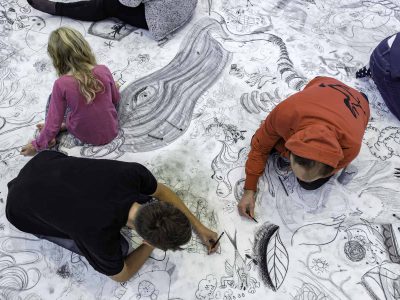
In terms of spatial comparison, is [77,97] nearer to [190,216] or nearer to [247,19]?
[190,216]

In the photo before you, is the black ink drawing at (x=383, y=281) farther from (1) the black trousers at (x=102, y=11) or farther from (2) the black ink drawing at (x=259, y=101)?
(1) the black trousers at (x=102, y=11)

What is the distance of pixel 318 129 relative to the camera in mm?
1292

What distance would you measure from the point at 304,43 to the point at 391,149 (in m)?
0.84

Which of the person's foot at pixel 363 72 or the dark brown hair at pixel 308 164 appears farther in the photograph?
the person's foot at pixel 363 72

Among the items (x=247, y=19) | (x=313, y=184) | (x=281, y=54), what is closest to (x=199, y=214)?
(x=313, y=184)

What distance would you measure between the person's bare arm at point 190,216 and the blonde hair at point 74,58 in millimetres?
540

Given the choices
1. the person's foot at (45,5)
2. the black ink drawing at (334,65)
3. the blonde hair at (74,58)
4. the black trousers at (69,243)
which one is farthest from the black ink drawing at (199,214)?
the person's foot at (45,5)

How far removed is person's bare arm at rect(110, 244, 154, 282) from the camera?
1402 millimetres

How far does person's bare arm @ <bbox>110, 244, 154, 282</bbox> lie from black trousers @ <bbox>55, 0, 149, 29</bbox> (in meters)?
1.40

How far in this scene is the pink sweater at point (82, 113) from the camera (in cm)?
160

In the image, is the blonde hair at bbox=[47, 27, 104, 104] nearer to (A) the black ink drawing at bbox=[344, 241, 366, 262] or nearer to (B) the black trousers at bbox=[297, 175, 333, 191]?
(B) the black trousers at bbox=[297, 175, 333, 191]

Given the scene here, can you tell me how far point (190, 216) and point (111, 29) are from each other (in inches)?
53.9

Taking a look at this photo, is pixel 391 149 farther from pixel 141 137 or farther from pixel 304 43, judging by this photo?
pixel 141 137

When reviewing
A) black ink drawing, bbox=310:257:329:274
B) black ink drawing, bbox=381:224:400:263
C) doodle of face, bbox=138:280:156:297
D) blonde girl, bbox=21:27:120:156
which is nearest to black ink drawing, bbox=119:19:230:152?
blonde girl, bbox=21:27:120:156
